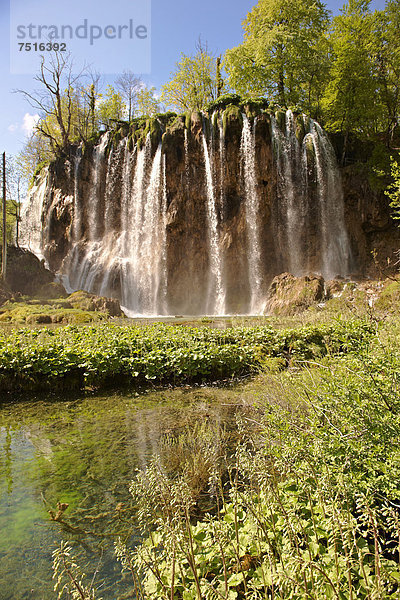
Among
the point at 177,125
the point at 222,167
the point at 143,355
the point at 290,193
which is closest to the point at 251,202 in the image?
the point at 290,193

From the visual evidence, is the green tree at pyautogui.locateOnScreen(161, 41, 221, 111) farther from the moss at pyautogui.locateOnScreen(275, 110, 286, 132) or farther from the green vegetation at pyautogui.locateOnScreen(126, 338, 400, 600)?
the green vegetation at pyautogui.locateOnScreen(126, 338, 400, 600)

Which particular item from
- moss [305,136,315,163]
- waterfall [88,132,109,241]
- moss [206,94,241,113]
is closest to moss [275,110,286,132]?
moss [305,136,315,163]

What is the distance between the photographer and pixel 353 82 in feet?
87.2

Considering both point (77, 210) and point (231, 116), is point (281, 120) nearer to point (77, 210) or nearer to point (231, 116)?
point (231, 116)

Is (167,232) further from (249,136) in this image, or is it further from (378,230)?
(378,230)

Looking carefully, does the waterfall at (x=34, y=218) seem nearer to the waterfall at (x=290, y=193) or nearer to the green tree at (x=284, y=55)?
the green tree at (x=284, y=55)

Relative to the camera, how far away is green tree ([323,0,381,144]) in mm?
26344

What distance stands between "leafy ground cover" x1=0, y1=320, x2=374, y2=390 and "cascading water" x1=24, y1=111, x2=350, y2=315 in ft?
49.5

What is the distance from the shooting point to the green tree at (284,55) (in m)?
28.2

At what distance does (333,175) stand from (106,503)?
26.2 m

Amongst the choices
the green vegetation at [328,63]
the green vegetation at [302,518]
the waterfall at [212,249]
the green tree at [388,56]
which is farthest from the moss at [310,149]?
the green vegetation at [302,518]

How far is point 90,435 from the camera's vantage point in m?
4.98

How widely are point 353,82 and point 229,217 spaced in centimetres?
1334

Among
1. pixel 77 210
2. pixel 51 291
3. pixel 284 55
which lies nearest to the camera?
pixel 51 291
